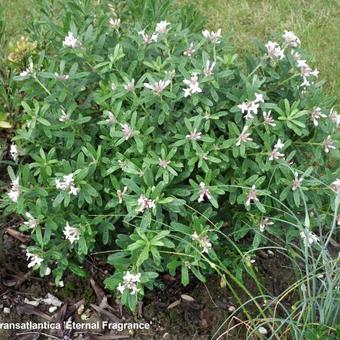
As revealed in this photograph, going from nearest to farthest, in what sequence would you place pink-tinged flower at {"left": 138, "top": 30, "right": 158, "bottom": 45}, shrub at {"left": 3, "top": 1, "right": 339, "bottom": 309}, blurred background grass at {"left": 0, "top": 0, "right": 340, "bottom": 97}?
shrub at {"left": 3, "top": 1, "right": 339, "bottom": 309}
pink-tinged flower at {"left": 138, "top": 30, "right": 158, "bottom": 45}
blurred background grass at {"left": 0, "top": 0, "right": 340, "bottom": 97}

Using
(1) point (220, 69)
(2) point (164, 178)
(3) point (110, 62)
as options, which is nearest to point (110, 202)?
(2) point (164, 178)

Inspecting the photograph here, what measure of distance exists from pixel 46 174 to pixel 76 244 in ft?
1.16

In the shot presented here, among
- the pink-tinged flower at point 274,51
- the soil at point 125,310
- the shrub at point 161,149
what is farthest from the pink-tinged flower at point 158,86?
the soil at point 125,310

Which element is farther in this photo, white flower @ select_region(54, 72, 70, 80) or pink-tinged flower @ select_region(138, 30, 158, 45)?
pink-tinged flower @ select_region(138, 30, 158, 45)

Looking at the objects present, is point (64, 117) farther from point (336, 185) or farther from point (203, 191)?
point (336, 185)

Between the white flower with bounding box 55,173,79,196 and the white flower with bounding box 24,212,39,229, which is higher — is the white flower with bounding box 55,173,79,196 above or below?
above

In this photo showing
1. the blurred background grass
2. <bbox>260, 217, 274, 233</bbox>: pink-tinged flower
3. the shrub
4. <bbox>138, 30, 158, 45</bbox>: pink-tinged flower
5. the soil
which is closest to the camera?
the shrub

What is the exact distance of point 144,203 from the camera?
233 centimetres

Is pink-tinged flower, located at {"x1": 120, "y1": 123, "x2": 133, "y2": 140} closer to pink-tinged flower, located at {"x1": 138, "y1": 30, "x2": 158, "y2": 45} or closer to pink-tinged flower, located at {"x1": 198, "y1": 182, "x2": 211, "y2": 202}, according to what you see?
pink-tinged flower, located at {"x1": 198, "y1": 182, "x2": 211, "y2": 202}

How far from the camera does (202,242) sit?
239 cm

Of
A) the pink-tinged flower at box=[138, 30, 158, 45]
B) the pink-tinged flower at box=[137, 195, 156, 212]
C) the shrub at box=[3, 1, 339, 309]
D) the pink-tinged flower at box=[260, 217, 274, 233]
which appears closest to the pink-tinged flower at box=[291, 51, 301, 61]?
the shrub at box=[3, 1, 339, 309]

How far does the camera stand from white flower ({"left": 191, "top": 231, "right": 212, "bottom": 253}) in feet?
7.83

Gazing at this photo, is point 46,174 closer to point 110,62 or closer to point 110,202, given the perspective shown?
point 110,202

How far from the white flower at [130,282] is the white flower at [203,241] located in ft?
0.89
